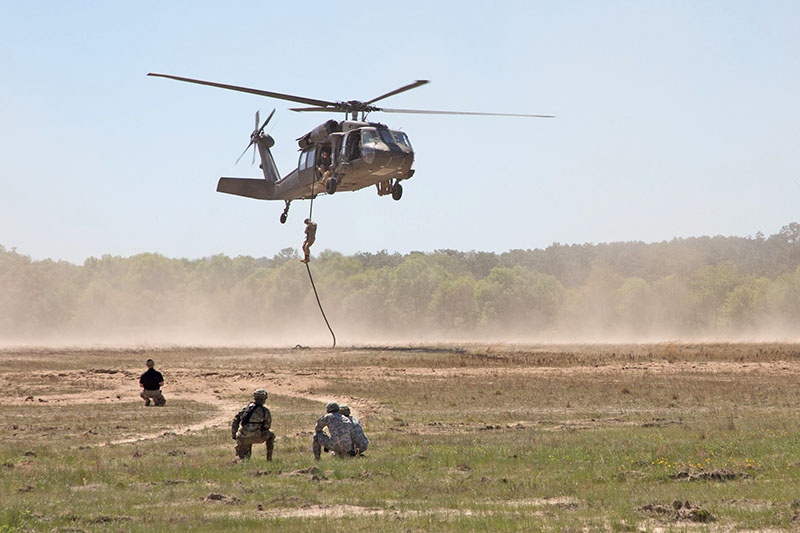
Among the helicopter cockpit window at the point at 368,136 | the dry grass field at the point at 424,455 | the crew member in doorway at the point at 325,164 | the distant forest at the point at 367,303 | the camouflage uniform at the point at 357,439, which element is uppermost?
the helicopter cockpit window at the point at 368,136

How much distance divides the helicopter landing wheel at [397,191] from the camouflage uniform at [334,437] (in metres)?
26.7

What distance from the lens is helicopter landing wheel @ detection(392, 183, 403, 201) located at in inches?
1757

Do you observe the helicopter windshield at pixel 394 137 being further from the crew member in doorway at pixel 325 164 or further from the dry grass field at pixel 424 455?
the dry grass field at pixel 424 455

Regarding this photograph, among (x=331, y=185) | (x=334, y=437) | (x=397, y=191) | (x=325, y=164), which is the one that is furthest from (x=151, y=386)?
(x=397, y=191)

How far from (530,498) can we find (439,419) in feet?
38.9

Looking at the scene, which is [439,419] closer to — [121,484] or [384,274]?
[121,484]

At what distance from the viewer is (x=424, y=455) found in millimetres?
19031

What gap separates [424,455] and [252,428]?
10.6 ft

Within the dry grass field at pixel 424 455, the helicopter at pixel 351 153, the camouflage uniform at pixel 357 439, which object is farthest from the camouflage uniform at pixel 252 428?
the helicopter at pixel 351 153

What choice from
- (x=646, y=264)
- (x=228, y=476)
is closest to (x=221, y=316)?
(x=646, y=264)

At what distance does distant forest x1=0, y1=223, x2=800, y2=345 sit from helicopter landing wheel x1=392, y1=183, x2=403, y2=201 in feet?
189

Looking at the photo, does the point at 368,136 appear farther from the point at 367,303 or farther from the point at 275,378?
the point at 367,303

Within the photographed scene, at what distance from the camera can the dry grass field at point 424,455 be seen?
13.4m

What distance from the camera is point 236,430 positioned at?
1853 centimetres
